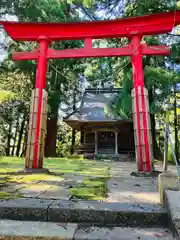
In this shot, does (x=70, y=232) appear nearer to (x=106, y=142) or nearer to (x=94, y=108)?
(x=106, y=142)

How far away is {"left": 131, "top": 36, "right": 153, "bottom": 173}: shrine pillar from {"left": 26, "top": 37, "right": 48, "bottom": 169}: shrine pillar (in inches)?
83.2

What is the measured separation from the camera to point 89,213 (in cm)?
202

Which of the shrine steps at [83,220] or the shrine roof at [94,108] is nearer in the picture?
the shrine steps at [83,220]

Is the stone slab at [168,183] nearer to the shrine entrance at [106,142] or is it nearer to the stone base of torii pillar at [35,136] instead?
the stone base of torii pillar at [35,136]

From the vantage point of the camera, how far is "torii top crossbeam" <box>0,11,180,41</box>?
18.0 ft

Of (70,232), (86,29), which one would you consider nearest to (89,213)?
(70,232)

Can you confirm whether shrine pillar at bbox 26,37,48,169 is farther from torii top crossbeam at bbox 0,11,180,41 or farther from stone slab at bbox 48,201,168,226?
stone slab at bbox 48,201,168,226

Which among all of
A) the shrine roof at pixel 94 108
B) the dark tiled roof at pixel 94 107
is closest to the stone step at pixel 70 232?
the shrine roof at pixel 94 108

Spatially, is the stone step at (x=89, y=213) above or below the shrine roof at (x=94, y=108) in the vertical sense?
below

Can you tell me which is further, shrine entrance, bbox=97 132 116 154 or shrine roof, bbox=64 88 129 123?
shrine entrance, bbox=97 132 116 154

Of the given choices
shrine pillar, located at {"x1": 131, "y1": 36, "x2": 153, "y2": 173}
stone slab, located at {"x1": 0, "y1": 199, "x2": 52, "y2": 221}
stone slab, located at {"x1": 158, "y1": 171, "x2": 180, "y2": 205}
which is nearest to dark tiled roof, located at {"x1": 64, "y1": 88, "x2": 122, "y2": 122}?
shrine pillar, located at {"x1": 131, "y1": 36, "x2": 153, "y2": 173}

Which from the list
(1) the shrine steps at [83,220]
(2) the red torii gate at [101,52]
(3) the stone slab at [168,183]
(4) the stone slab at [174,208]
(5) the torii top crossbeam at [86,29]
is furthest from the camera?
(5) the torii top crossbeam at [86,29]

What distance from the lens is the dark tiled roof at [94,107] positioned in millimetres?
14383

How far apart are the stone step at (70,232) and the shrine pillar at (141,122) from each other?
3.17m
